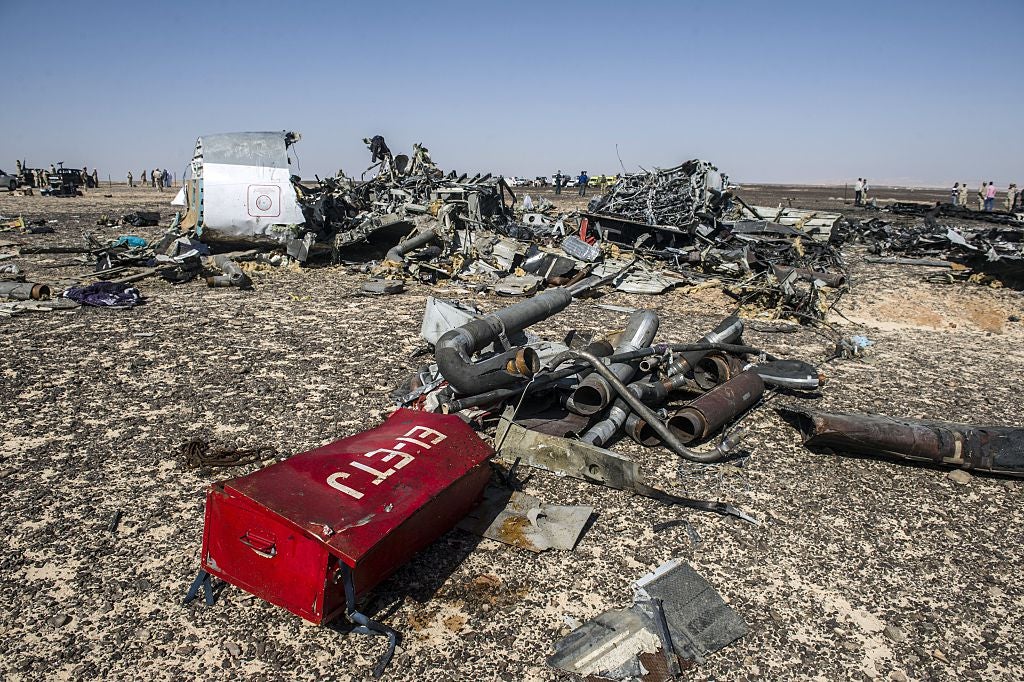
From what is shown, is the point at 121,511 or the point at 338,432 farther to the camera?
the point at 338,432

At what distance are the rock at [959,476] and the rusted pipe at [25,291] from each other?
1237cm

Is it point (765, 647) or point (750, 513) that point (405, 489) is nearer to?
point (765, 647)

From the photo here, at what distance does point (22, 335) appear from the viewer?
7816 millimetres

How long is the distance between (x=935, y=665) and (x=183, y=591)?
4.12m

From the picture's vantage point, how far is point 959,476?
4934 millimetres

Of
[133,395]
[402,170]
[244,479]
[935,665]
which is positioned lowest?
[935,665]

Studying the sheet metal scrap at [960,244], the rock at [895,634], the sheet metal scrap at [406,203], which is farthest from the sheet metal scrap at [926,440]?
the sheet metal scrap at [960,244]

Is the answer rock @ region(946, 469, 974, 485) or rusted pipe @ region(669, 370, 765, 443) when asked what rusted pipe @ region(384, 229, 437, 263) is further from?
rock @ region(946, 469, 974, 485)

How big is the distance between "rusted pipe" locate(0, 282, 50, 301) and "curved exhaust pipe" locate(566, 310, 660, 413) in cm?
929

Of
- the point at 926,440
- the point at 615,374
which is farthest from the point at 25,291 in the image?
the point at 926,440

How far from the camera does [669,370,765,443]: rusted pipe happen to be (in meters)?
5.15

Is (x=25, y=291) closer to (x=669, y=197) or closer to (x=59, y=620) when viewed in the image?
(x=59, y=620)

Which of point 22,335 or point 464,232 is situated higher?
point 464,232

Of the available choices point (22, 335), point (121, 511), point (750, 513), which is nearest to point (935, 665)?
point (750, 513)
